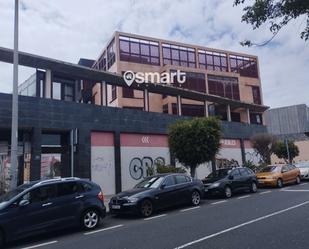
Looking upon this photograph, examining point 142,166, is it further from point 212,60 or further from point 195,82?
point 212,60

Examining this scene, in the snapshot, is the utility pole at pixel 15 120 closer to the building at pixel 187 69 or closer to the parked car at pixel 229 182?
the parked car at pixel 229 182

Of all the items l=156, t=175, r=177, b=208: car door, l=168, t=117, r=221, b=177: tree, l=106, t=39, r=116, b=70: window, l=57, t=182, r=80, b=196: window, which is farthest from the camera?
l=106, t=39, r=116, b=70: window

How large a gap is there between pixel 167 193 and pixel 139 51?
1062 inches

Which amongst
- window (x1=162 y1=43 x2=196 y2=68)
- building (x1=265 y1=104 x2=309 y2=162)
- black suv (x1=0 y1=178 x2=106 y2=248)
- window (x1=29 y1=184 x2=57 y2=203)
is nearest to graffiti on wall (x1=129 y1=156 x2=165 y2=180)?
black suv (x1=0 y1=178 x2=106 y2=248)

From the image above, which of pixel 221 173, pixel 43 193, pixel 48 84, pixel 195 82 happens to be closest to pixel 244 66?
pixel 195 82

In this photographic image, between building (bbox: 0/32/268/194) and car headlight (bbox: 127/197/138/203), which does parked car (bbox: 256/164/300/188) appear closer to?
building (bbox: 0/32/268/194)

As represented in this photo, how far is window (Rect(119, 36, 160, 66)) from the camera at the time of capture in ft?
119

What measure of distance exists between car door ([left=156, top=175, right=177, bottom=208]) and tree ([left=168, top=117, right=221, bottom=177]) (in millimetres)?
5264

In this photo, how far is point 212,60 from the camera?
4359 cm

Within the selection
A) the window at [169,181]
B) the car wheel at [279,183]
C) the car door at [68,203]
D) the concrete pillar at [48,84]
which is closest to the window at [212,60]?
the car wheel at [279,183]

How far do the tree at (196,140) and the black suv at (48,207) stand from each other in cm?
881

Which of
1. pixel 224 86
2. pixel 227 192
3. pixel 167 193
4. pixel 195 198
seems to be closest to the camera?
pixel 167 193

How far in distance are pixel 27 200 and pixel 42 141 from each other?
33.0ft

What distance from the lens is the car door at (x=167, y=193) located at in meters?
12.8
